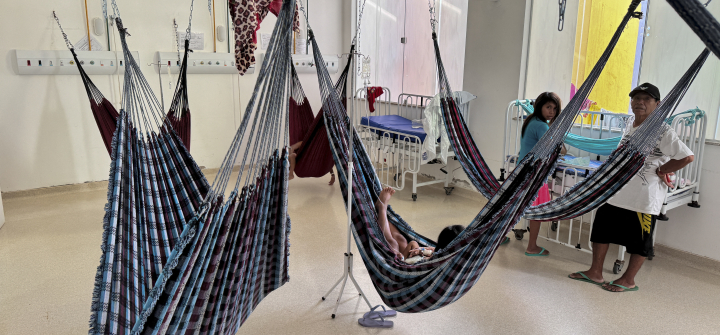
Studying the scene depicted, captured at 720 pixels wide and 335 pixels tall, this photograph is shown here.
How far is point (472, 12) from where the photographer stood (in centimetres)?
386

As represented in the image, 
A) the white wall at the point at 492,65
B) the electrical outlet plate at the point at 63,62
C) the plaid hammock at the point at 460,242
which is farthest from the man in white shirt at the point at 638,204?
the electrical outlet plate at the point at 63,62

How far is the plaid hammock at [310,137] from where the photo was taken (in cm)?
373

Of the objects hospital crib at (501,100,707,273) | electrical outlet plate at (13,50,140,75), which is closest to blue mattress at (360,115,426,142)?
hospital crib at (501,100,707,273)

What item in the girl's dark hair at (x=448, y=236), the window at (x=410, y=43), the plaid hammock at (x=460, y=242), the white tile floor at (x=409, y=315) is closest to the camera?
the plaid hammock at (x=460, y=242)

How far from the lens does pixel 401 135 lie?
13.5 feet

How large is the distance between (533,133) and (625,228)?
0.71 meters

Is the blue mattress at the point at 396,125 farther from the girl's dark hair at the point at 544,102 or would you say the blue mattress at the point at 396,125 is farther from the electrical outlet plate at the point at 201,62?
the electrical outlet plate at the point at 201,62

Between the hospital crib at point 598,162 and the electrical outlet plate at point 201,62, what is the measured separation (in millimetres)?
2752

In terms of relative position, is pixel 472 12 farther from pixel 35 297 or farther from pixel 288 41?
pixel 35 297

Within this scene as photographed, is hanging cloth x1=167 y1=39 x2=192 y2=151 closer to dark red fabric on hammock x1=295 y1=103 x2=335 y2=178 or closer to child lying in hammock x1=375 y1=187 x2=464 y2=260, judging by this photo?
dark red fabric on hammock x1=295 y1=103 x2=335 y2=178

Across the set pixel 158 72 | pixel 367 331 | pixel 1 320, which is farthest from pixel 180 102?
pixel 367 331

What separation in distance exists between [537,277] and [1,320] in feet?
8.90

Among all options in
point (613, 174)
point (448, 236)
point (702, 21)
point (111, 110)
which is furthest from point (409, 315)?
point (111, 110)

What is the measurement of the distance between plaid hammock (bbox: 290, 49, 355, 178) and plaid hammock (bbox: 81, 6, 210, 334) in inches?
46.5
